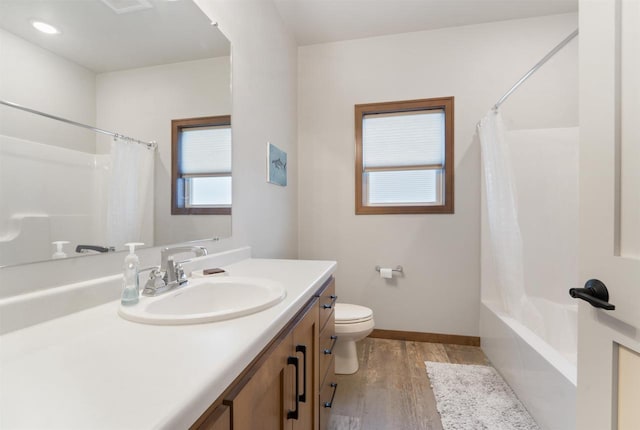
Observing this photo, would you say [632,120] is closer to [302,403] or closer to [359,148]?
[302,403]

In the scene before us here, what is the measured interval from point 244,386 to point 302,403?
497 mm

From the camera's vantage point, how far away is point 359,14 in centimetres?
234

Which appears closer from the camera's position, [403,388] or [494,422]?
[494,422]

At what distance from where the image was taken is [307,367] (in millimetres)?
1030

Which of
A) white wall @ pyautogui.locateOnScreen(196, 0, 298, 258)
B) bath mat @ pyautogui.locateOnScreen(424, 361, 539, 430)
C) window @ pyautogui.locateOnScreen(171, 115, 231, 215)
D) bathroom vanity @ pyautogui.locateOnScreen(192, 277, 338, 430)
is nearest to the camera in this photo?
bathroom vanity @ pyautogui.locateOnScreen(192, 277, 338, 430)

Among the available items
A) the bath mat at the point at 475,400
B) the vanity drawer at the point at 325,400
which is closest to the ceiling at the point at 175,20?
the vanity drawer at the point at 325,400

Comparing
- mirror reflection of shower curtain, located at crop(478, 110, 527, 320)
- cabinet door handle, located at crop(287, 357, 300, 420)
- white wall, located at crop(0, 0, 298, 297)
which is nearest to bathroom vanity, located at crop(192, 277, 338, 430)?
cabinet door handle, located at crop(287, 357, 300, 420)

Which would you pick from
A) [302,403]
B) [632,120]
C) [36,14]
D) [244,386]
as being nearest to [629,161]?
[632,120]

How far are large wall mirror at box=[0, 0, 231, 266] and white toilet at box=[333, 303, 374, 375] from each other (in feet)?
3.69

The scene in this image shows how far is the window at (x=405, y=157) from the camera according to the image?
252 cm

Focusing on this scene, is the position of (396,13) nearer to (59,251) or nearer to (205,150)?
(205,150)

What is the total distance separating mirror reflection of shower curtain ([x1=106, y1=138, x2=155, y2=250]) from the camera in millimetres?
926

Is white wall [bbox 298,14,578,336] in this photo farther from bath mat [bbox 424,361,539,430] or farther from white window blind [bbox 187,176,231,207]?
white window blind [bbox 187,176,231,207]

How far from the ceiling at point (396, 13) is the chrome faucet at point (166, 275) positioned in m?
2.11
